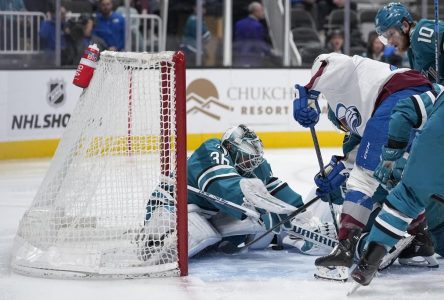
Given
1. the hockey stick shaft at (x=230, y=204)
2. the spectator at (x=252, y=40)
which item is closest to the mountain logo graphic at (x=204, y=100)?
the spectator at (x=252, y=40)

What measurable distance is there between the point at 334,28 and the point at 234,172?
5792 mm

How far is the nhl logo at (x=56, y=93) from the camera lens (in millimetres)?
8289

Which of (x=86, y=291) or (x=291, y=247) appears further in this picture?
(x=291, y=247)

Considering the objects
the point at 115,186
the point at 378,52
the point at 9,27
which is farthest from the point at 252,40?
the point at 115,186

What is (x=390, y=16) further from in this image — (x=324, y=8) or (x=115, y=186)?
(x=324, y=8)

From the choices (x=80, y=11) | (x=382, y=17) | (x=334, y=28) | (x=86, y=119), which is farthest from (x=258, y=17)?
(x=86, y=119)

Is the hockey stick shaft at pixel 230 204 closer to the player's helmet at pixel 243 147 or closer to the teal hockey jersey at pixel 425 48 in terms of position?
the player's helmet at pixel 243 147

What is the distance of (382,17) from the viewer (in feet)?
15.5

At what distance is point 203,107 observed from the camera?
9.09 metres

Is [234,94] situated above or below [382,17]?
below

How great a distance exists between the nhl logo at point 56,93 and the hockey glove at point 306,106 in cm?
424

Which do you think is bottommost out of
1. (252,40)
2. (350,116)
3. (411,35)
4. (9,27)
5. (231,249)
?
(231,249)

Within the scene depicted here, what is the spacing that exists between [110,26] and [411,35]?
4.35 meters

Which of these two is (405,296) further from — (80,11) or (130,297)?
(80,11)
